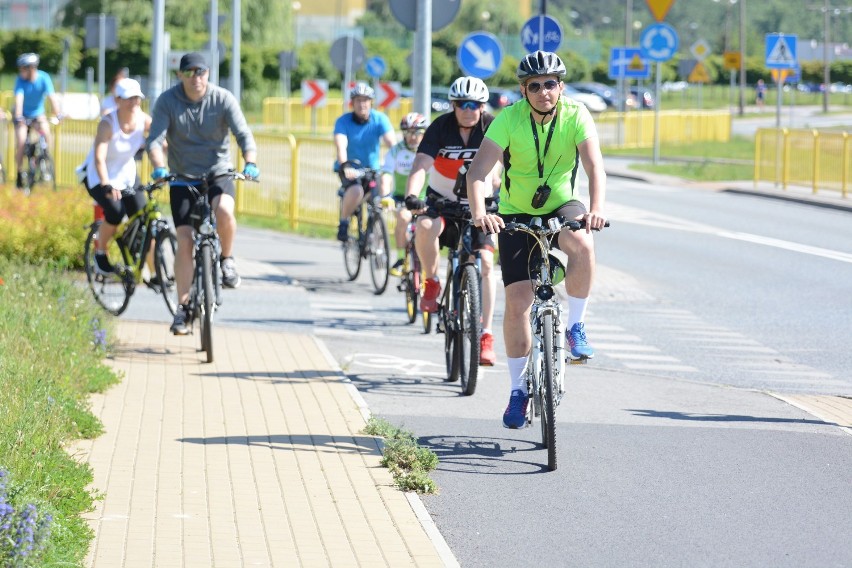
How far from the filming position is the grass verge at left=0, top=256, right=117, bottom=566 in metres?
5.25

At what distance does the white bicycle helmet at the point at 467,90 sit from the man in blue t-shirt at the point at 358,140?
199 inches

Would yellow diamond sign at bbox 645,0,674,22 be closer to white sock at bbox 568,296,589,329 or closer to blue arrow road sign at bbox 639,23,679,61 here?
blue arrow road sign at bbox 639,23,679,61

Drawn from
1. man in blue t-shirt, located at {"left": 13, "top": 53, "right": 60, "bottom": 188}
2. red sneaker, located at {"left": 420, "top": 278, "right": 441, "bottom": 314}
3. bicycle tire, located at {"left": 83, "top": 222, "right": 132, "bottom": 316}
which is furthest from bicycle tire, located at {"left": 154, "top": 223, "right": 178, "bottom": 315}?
man in blue t-shirt, located at {"left": 13, "top": 53, "right": 60, "bottom": 188}

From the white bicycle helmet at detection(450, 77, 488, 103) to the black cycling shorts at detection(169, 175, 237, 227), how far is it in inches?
66.9

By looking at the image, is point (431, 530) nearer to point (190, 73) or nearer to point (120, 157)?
point (190, 73)

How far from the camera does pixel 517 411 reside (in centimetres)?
750

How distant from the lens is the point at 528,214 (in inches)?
294

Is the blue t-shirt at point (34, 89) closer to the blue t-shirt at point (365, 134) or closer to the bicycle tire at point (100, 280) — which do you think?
the blue t-shirt at point (365, 134)

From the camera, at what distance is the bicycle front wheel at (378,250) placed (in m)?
14.2

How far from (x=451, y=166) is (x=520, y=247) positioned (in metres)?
2.34

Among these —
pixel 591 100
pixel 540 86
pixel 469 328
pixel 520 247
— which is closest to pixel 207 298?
pixel 469 328

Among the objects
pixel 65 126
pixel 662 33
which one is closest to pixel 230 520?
pixel 65 126

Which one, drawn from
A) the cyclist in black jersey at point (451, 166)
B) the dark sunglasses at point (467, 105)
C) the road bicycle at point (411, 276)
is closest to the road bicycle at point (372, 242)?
the road bicycle at point (411, 276)

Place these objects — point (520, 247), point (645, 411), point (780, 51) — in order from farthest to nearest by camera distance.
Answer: point (780, 51) < point (645, 411) < point (520, 247)
